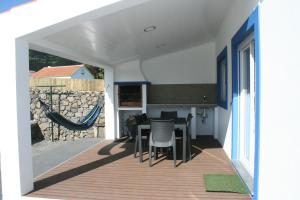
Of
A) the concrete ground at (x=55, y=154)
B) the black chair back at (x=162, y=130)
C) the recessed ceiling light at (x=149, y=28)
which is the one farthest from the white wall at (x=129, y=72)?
the black chair back at (x=162, y=130)

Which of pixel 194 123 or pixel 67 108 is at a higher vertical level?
pixel 67 108

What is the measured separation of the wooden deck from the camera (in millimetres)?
3562

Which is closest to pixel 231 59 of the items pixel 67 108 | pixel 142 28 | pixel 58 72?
pixel 142 28

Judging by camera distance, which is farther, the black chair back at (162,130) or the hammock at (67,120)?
the hammock at (67,120)

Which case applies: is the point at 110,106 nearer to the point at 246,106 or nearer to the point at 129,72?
the point at 129,72

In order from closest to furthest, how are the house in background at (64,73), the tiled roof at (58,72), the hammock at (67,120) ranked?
1. the hammock at (67,120)
2. the house in background at (64,73)
3. the tiled roof at (58,72)

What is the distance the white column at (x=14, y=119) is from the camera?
3.43 meters

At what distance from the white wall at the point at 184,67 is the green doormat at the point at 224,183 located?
14.6ft

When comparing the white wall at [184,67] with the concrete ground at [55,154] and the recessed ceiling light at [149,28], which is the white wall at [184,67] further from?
the recessed ceiling light at [149,28]

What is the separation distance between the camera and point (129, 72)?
24.8 ft

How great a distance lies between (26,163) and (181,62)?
5723 millimetres

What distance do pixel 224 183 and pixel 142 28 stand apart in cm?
286
